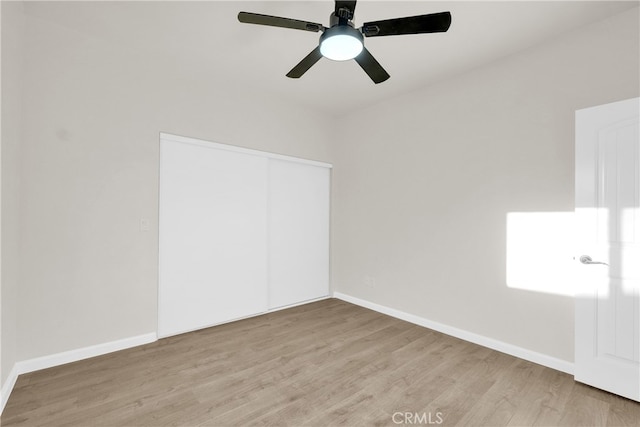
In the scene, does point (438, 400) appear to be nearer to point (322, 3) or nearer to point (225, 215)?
point (225, 215)

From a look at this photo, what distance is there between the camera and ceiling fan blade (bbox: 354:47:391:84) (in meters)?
1.98

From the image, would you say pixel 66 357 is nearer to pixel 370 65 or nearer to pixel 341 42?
pixel 341 42

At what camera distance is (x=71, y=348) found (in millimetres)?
2443

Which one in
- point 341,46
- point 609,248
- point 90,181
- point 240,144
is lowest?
point 609,248

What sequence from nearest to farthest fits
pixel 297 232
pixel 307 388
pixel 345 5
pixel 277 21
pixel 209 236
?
pixel 345 5 → pixel 277 21 → pixel 307 388 → pixel 209 236 → pixel 297 232

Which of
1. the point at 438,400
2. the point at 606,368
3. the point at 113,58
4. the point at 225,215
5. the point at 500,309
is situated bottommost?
the point at 438,400

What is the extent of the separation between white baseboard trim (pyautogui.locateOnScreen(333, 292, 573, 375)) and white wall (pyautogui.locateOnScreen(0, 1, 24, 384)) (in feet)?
11.3

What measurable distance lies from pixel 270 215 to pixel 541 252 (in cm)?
290

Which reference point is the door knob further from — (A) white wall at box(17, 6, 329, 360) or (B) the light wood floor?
(A) white wall at box(17, 6, 329, 360)

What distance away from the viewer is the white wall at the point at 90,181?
2.30m

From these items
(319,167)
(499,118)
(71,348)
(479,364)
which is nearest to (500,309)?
(479,364)

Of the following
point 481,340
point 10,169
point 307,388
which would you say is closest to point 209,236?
point 10,169

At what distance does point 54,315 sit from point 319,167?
3309mm

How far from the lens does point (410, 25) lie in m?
1.71
